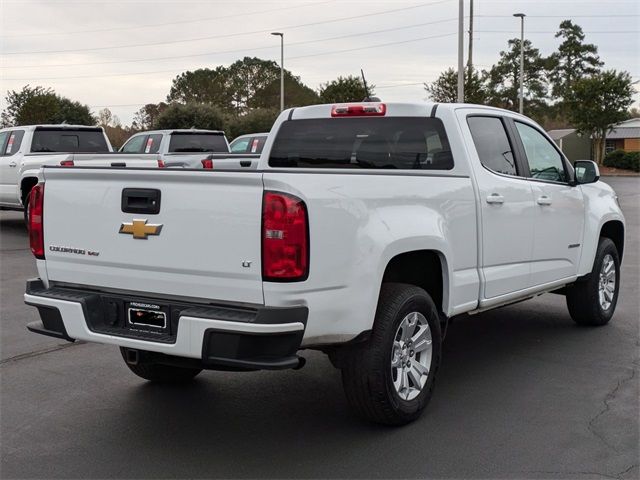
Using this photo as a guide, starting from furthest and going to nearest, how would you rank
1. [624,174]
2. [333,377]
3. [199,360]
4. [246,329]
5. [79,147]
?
1. [624,174]
2. [79,147]
3. [333,377]
4. [199,360]
5. [246,329]

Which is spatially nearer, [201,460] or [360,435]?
[201,460]

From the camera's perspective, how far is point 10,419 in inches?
200

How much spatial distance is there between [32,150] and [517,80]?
6554cm

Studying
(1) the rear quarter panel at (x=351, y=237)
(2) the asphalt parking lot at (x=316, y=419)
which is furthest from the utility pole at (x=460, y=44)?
(1) the rear quarter panel at (x=351, y=237)

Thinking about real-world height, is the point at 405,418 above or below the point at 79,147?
below

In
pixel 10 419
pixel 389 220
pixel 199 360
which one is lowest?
pixel 10 419

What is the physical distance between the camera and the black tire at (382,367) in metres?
4.59

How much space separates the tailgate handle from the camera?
441 cm

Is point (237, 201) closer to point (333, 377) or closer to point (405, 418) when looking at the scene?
point (405, 418)

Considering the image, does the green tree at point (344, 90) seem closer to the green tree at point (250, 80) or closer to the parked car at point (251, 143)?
the parked car at point (251, 143)

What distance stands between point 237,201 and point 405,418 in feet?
5.57

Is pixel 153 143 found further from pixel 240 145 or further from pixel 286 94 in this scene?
pixel 286 94

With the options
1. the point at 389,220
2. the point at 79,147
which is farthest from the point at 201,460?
the point at 79,147

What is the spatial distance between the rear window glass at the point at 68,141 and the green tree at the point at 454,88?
2798 centimetres
